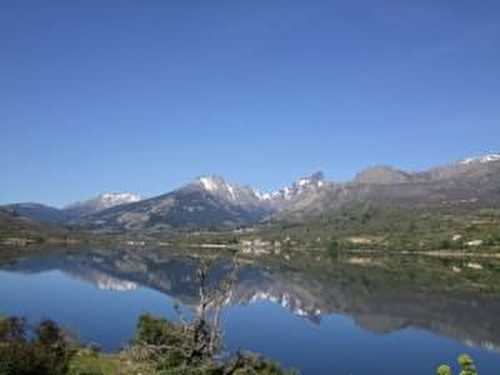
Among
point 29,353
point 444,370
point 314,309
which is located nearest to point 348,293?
point 314,309

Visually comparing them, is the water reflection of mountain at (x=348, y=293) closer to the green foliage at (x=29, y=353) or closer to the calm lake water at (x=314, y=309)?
the calm lake water at (x=314, y=309)

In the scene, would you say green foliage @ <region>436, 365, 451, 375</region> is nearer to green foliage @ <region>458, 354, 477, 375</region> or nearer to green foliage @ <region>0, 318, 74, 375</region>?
green foliage @ <region>458, 354, 477, 375</region>

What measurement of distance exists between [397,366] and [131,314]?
139 feet

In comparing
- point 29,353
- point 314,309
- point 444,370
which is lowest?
point 314,309

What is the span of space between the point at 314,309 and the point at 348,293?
2433cm

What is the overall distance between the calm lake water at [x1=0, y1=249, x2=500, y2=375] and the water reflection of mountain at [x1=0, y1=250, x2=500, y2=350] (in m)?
0.25

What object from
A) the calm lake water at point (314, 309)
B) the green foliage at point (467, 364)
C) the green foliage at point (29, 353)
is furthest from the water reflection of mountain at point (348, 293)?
the green foliage at point (467, 364)

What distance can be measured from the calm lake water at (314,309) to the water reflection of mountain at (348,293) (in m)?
0.25

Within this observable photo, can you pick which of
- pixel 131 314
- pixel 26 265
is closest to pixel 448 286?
pixel 131 314

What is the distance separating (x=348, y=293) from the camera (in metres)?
128

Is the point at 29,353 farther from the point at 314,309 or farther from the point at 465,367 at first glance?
the point at 314,309

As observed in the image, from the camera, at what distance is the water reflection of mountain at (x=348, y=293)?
9550 cm

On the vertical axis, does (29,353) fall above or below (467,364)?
below

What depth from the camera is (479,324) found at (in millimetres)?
95688
